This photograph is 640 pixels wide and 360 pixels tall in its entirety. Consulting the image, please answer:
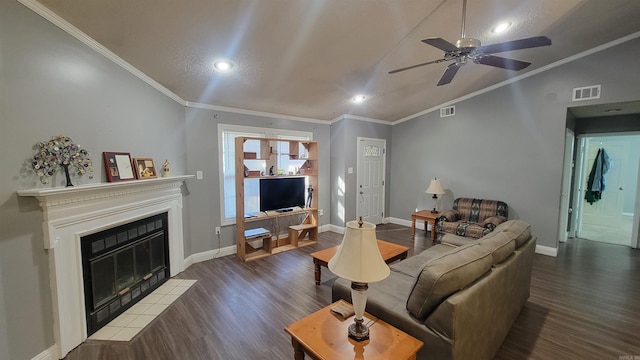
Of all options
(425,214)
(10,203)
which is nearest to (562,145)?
(425,214)

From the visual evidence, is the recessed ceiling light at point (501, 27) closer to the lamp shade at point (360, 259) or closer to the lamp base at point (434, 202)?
the lamp shade at point (360, 259)

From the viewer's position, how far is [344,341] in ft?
4.59

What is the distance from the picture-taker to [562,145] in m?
3.94

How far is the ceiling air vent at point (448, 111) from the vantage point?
17.1 feet

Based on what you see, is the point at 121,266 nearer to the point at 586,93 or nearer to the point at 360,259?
the point at 360,259

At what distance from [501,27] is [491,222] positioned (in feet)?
9.41

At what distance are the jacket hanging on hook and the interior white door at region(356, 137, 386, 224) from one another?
4764 millimetres

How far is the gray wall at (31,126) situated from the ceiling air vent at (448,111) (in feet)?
18.1

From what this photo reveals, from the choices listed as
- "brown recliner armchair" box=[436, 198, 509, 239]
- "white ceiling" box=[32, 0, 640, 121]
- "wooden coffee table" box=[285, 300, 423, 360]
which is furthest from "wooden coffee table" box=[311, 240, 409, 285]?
"white ceiling" box=[32, 0, 640, 121]

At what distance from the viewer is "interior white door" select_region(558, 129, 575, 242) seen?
4.11 meters

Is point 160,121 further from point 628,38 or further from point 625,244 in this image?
point 625,244

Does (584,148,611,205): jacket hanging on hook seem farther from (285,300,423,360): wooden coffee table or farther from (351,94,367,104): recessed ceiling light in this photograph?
(285,300,423,360): wooden coffee table

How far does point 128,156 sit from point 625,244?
7.91 m

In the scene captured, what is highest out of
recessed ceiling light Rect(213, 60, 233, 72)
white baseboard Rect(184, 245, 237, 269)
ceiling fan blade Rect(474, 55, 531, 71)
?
recessed ceiling light Rect(213, 60, 233, 72)
